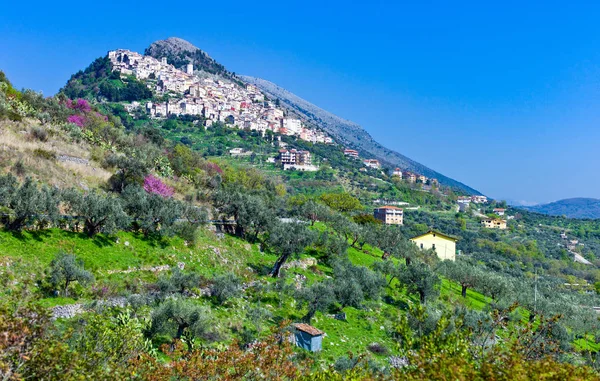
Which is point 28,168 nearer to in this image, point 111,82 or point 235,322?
point 235,322

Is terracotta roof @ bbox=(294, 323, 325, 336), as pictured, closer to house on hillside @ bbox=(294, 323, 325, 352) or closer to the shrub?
house on hillside @ bbox=(294, 323, 325, 352)

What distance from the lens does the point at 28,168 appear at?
24719 mm

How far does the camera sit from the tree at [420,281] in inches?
1185

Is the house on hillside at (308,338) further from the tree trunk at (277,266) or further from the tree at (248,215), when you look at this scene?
the tree at (248,215)

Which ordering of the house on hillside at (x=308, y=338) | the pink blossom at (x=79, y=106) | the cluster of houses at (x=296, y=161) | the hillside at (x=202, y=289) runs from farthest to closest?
the cluster of houses at (x=296, y=161) → the pink blossom at (x=79, y=106) → the house on hillside at (x=308, y=338) → the hillside at (x=202, y=289)

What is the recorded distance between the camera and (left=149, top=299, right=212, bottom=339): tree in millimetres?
14656

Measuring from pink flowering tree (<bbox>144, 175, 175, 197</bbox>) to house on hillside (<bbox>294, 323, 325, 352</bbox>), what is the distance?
57.6 feet

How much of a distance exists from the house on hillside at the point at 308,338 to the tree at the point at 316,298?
2355mm

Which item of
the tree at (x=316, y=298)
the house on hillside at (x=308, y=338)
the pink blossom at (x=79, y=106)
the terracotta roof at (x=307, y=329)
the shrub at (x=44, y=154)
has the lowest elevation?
the house on hillside at (x=308, y=338)

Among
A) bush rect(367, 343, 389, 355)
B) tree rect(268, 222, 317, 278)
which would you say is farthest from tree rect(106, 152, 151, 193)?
bush rect(367, 343, 389, 355)

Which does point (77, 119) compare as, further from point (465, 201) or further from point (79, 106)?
point (465, 201)

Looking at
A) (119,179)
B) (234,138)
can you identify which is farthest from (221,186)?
(234,138)

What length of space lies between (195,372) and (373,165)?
17648 centimetres

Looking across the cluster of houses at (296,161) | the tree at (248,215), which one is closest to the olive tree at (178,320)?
the tree at (248,215)
